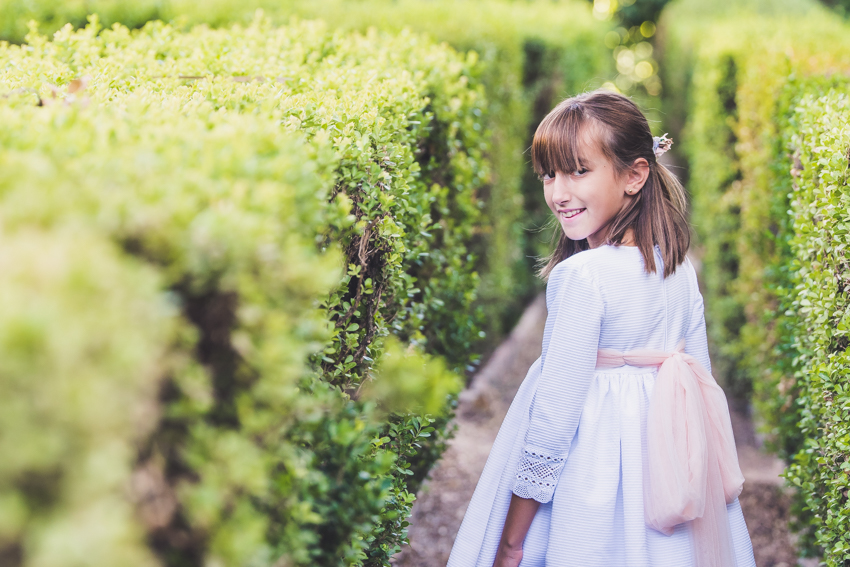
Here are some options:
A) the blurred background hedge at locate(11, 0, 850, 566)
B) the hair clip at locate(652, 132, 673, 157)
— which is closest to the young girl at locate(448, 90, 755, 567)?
the hair clip at locate(652, 132, 673, 157)

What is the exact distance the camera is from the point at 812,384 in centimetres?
293

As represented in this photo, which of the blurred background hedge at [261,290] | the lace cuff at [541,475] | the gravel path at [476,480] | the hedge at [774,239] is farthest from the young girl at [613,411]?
the gravel path at [476,480]

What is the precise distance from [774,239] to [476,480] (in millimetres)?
2372

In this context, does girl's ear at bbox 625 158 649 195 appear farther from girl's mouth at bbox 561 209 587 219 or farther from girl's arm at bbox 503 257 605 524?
girl's arm at bbox 503 257 605 524

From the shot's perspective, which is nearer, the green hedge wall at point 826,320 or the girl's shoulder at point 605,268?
the girl's shoulder at point 605,268

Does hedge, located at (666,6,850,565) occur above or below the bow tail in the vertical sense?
above

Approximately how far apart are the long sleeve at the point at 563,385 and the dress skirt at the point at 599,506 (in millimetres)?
74

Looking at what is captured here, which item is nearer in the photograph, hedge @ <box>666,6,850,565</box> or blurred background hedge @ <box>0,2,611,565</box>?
blurred background hedge @ <box>0,2,611,565</box>

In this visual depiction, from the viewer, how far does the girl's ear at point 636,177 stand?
7.94ft

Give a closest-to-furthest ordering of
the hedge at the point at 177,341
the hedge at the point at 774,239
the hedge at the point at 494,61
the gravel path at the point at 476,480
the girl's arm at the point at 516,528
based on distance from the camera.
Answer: the hedge at the point at 177,341, the girl's arm at the point at 516,528, the hedge at the point at 774,239, the gravel path at the point at 476,480, the hedge at the point at 494,61

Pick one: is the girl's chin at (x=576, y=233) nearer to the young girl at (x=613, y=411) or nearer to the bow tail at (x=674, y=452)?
the young girl at (x=613, y=411)

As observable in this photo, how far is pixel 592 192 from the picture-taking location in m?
2.37

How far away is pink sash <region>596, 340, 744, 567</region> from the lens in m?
2.07

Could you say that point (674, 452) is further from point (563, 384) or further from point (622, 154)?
point (622, 154)
